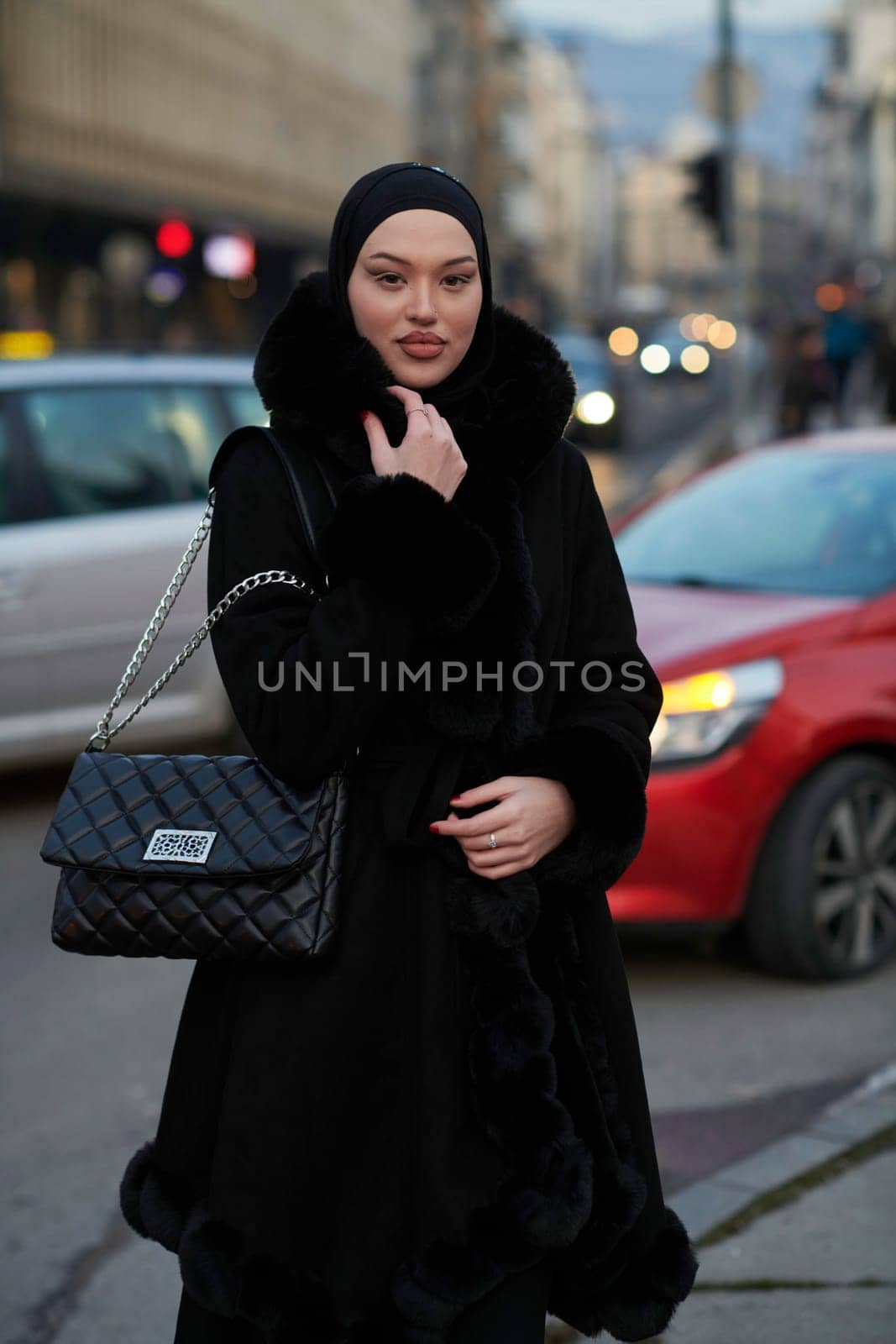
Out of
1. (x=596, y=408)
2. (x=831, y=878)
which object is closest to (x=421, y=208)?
(x=831, y=878)

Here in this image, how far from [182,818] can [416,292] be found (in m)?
0.68

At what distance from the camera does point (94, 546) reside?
7.27 meters

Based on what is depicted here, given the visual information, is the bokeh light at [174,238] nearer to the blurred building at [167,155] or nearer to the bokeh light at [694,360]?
the blurred building at [167,155]

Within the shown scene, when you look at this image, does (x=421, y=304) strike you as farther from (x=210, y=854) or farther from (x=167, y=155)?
(x=167, y=155)

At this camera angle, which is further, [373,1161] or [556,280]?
[556,280]

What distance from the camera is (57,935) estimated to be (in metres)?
2.25

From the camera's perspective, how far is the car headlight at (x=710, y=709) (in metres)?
5.12

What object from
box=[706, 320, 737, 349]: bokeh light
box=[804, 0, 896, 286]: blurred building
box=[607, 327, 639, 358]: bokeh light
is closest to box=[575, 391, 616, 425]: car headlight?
box=[607, 327, 639, 358]: bokeh light

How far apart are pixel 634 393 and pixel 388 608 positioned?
33214 millimetres

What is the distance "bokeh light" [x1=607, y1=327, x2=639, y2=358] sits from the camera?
56175 mm

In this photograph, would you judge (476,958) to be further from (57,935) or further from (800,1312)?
(800,1312)

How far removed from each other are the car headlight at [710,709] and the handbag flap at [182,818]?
2.96 meters

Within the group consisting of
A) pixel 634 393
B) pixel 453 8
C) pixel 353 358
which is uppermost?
pixel 453 8

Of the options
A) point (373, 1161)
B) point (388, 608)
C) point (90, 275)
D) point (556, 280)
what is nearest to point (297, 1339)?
point (373, 1161)
